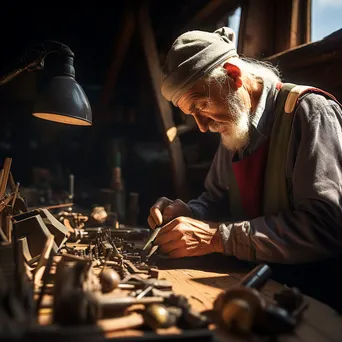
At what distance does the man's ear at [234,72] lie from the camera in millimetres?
2467

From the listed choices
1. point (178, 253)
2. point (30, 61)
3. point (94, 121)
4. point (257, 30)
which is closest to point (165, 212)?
point (178, 253)

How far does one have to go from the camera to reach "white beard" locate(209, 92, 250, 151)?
247 cm

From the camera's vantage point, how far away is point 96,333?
42.3 inches

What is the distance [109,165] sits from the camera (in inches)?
253

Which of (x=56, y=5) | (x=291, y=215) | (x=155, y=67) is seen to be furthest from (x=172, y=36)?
(x=291, y=215)

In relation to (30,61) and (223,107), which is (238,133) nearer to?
(223,107)

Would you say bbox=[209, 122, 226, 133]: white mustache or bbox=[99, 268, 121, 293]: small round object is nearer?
bbox=[99, 268, 121, 293]: small round object

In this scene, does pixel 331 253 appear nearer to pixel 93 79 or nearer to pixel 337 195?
pixel 337 195

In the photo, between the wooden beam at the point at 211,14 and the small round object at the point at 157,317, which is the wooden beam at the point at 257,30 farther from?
the small round object at the point at 157,317

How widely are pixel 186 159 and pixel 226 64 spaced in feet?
8.22

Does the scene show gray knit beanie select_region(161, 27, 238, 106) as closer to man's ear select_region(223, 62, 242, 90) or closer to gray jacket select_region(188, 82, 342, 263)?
man's ear select_region(223, 62, 242, 90)

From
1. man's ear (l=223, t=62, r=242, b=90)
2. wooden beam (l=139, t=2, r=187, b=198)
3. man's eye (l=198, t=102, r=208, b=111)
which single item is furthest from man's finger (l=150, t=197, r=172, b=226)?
wooden beam (l=139, t=2, r=187, b=198)

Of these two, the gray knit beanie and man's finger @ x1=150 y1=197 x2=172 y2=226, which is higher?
the gray knit beanie

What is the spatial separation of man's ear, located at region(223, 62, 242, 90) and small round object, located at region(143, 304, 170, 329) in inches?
65.2
